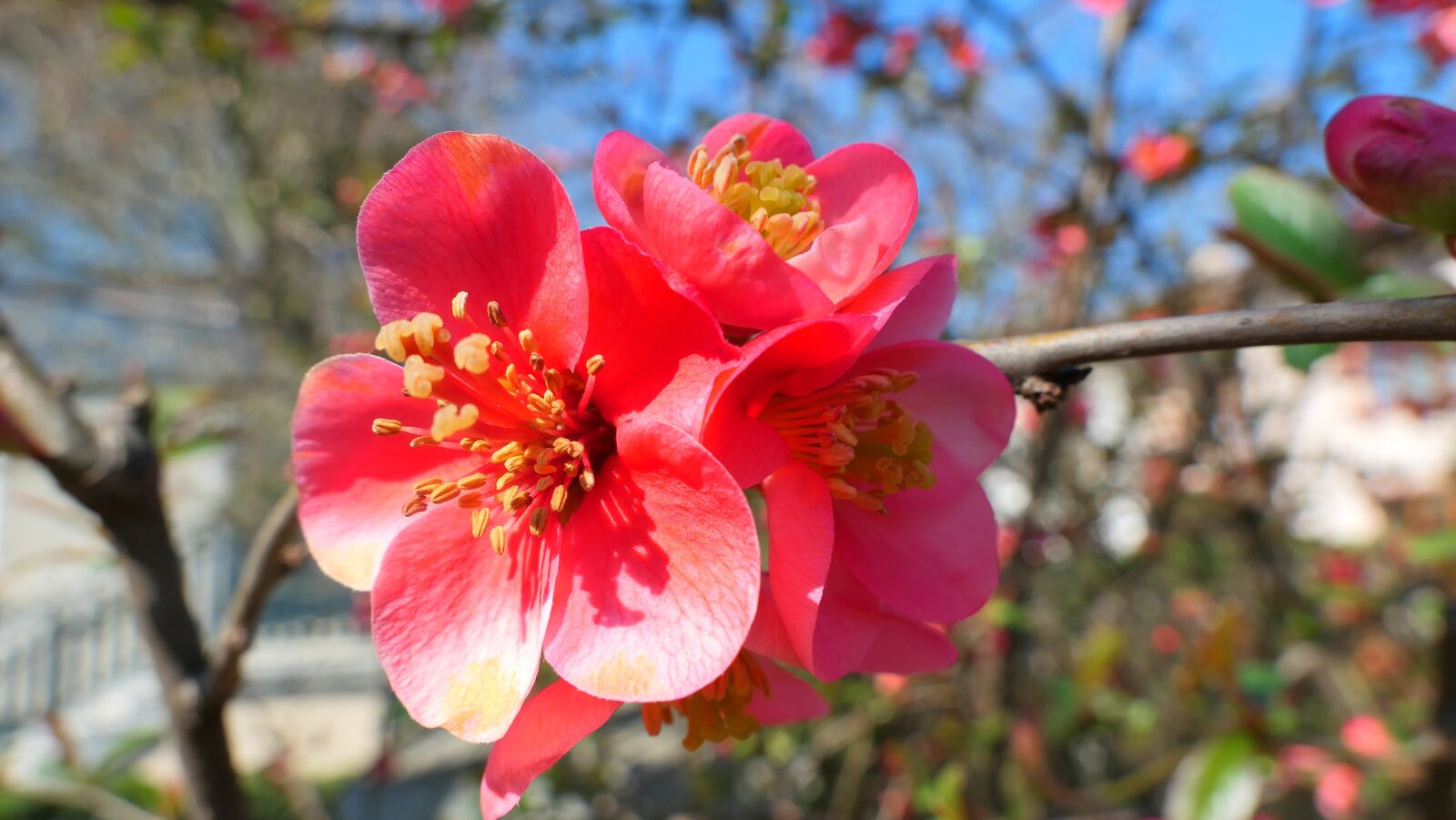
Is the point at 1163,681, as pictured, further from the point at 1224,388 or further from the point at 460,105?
the point at 460,105

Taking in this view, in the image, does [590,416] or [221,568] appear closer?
[590,416]

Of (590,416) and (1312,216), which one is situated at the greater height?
(590,416)

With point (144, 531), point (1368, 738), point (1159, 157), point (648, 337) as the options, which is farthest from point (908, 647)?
point (1159, 157)

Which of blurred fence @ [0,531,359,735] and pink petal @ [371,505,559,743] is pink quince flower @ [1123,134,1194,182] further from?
blurred fence @ [0,531,359,735]

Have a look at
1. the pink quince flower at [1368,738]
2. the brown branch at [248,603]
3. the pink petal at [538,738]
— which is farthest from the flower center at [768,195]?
the pink quince flower at [1368,738]

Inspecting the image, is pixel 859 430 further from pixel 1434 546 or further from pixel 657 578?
pixel 1434 546

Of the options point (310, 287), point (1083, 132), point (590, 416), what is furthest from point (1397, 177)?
point (310, 287)

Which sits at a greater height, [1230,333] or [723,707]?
[1230,333]
